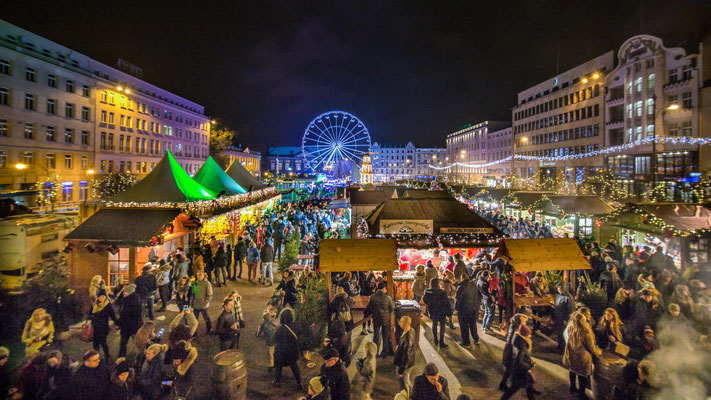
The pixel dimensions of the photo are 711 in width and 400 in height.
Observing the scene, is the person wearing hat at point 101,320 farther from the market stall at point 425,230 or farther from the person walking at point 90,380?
the market stall at point 425,230

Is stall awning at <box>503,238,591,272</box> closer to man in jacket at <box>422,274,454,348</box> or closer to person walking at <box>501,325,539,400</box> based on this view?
man in jacket at <box>422,274,454,348</box>

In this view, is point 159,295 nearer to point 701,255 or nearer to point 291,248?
point 291,248

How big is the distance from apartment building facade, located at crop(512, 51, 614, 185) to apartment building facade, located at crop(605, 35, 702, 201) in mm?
2530

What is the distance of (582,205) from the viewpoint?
1666 centimetres

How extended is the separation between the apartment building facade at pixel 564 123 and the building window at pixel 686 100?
30.3ft

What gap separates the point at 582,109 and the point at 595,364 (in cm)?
4765

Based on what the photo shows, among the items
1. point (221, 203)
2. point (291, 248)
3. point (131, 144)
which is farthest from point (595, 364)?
point (131, 144)

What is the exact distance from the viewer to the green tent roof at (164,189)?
55.9 feet

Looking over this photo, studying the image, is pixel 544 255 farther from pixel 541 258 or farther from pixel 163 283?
pixel 163 283

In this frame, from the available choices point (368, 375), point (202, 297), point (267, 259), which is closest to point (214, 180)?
point (267, 259)

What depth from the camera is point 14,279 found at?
1055 cm

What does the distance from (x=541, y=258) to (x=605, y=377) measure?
10.4 ft

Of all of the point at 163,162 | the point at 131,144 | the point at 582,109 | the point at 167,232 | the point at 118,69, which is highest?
the point at 118,69

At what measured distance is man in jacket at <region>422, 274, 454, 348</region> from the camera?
325 inches
